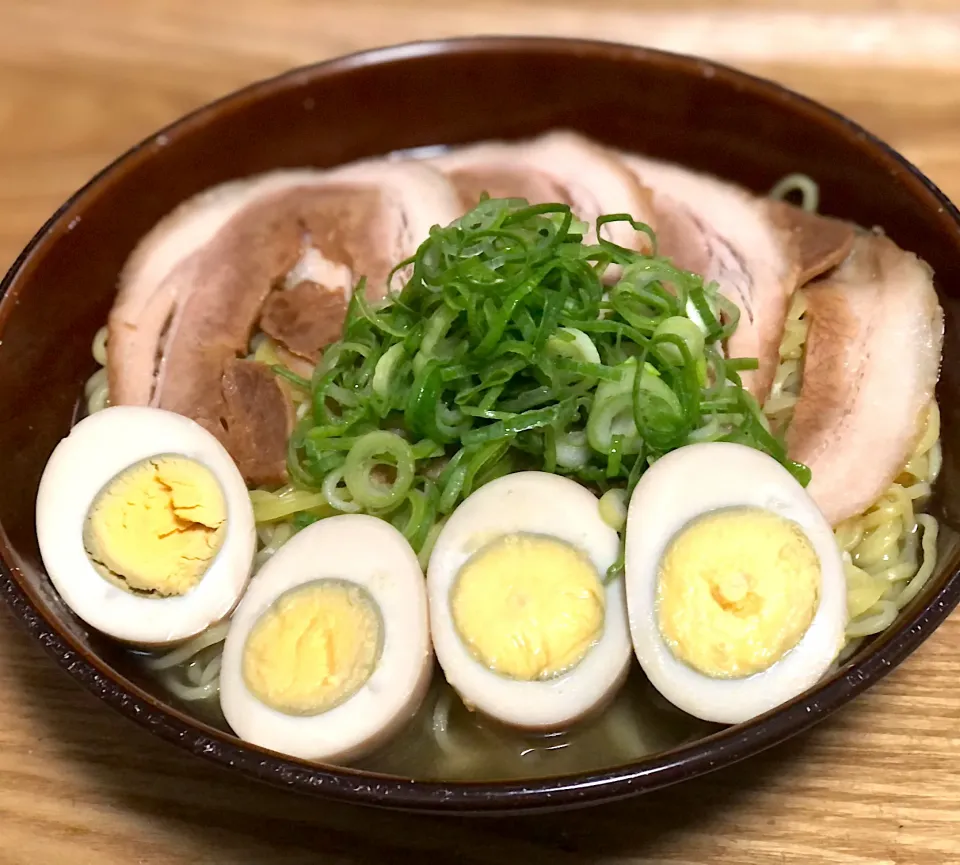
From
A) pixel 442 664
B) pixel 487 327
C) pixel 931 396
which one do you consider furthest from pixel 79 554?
pixel 931 396

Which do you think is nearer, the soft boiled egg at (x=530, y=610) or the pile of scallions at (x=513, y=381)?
the soft boiled egg at (x=530, y=610)

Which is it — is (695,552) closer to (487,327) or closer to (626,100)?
(487,327)

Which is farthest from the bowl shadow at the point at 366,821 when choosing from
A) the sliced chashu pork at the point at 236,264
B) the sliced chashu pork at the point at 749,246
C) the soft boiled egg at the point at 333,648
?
the sliced chashu pork at the point at 749,246

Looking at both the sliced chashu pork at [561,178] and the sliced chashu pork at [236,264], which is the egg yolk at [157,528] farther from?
the sliced chashu pork at [561,178]

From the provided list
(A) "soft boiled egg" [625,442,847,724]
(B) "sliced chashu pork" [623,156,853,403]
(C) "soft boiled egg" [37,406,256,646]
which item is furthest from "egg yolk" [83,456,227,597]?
(B) "sliced chashu pork" [623,156,853,403]

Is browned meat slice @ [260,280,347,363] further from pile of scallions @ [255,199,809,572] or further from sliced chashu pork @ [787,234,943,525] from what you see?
sliced chashu pork @ [787,234,943,525]

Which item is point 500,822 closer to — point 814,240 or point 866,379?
point 866,379
